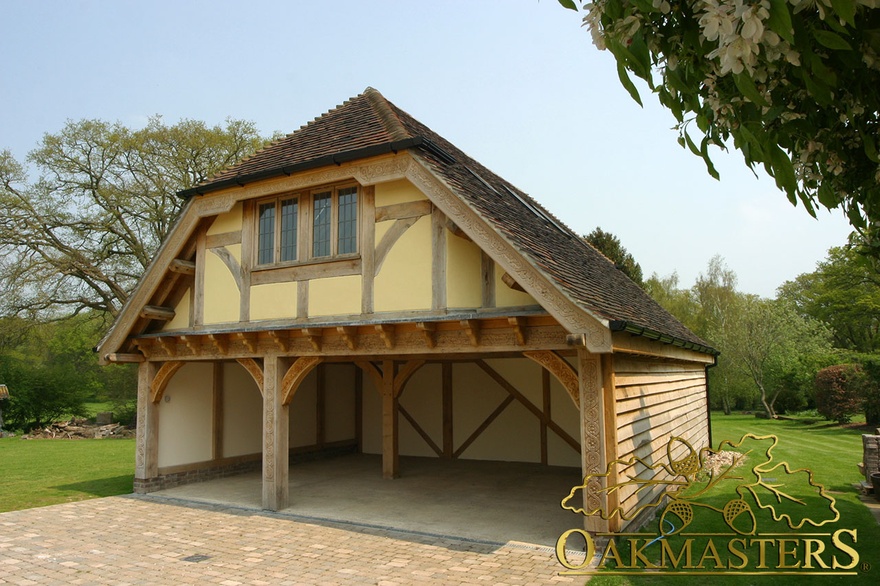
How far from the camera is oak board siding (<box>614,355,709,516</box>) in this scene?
7.63 m

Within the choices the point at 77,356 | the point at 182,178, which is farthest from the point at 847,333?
the point at 77,356

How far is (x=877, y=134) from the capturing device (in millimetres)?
2627

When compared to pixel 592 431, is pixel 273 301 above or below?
above

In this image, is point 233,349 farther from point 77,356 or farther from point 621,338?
point 77,356

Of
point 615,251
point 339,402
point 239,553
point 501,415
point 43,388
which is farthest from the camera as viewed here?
point 615,251

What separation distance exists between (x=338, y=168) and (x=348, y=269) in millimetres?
1450

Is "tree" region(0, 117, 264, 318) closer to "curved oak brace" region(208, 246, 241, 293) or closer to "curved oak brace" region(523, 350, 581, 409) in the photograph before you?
"curved oak brace" region(208, 246, 241, 293)

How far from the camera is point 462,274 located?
811cm

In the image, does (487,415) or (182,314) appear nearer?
(182,314)

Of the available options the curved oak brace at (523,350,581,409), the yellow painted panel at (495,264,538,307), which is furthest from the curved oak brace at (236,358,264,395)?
the curved oak brace at (523,350,581,409)

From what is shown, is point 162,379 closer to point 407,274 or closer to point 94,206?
point 407,274

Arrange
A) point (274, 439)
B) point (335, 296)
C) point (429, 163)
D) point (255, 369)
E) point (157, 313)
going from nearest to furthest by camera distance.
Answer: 1. point (429, 163)
2. point (335, 296)
3. point (274, 439)
4. point (255, 369)
5. point (157, 313)

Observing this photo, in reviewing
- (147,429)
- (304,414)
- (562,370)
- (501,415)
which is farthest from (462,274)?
(304,414)

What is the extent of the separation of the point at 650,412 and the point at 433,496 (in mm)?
3797
